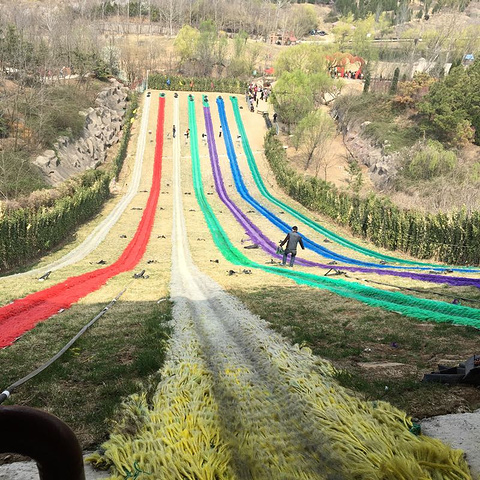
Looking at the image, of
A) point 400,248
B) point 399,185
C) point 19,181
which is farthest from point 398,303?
point 399,185

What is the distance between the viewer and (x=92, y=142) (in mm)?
45875

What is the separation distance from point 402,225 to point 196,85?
59.0 m

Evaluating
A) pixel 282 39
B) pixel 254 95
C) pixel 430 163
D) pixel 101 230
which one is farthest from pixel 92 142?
pixel 282 39

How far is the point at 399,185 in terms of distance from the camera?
3969cm

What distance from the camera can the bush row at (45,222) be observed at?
19391mm

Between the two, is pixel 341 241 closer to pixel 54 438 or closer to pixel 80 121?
pixel 54 438

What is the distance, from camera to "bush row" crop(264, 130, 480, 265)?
20.2m

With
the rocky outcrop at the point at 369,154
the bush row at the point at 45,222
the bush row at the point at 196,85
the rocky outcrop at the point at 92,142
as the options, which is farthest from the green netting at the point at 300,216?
the rocky outcrop at the point at 92,142

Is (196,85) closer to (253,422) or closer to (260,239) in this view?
(260,239)

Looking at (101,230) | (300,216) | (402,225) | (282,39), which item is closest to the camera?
(402,225)

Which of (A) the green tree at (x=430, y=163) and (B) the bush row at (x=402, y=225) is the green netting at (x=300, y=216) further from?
(A) the green tree at (x=430, y=163)

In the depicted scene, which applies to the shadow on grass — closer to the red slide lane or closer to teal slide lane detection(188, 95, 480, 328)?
teal slide lane detection(188, 95, 480, 328)

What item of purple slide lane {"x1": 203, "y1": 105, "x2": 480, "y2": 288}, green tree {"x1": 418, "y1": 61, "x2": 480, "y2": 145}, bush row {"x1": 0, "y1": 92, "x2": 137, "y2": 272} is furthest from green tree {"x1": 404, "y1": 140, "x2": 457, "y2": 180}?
bush row {"x1": 0, "y1": 92, "x2": 137, "y2": 272}

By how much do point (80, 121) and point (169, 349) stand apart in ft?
145
